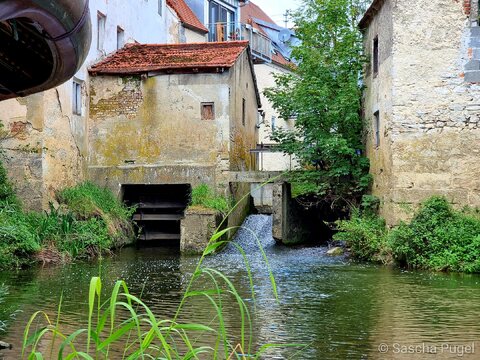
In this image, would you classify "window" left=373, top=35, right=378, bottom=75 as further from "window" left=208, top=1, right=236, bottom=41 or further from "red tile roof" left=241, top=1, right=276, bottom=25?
"red tile roof" left=241, top=1, right=276, bottom=25

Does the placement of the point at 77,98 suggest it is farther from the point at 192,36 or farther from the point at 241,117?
the point at 192,36

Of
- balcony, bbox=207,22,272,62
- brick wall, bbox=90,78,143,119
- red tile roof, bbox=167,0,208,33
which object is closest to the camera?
brick wall, bbox=90,78,143,119

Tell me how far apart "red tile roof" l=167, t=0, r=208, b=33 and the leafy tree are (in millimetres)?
10076

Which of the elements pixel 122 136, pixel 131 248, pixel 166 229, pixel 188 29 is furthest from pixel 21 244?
pixel 188 29

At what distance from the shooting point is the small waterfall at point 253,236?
20.0 meters

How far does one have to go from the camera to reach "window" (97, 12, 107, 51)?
2167 cm

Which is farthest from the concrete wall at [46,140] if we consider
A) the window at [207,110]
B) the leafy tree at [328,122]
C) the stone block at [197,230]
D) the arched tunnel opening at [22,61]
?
the arched tunnel opening at [22,61]

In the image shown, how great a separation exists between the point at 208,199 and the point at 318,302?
30.4 feet

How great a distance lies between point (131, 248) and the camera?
20.1m

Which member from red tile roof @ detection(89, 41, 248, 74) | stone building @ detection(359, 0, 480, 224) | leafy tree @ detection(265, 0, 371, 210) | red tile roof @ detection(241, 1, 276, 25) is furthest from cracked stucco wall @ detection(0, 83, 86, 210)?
red tile roof @ detection(241, 1, 276, 25)

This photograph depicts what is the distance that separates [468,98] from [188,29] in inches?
662

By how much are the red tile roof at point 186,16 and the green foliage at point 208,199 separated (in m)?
11.6

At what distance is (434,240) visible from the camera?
14.8m

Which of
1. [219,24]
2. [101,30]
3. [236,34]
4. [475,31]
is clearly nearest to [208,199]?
[101,30]
